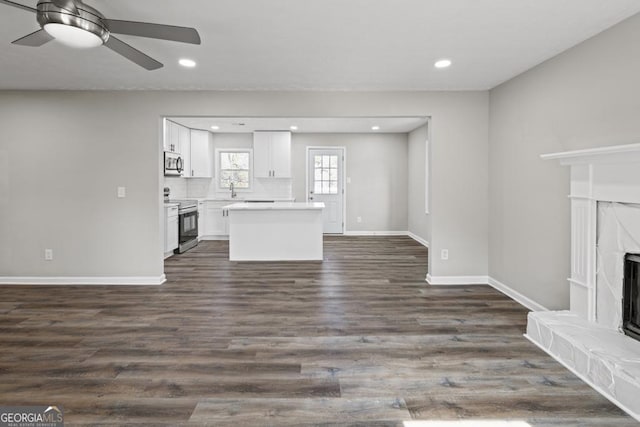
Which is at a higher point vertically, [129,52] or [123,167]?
[129,52]

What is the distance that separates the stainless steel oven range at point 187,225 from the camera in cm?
678

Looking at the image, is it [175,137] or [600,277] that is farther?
[175,137]

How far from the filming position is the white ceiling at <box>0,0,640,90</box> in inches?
96.9

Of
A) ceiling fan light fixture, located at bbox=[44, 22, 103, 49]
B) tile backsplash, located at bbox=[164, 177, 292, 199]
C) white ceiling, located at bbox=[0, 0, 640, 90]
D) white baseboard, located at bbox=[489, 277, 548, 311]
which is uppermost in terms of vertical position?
white ceiling, located at bbox=[0, 0, 640, 90]

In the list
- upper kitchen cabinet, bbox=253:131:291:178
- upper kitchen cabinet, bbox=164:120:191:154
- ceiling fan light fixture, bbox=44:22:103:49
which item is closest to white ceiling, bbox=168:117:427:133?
upper kitchen cabinet, bbox=164:120:191:154

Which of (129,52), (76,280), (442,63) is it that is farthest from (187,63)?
(76,280)

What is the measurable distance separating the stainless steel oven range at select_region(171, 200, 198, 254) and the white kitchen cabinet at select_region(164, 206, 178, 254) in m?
0.16

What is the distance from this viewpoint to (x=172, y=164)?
6.97 m

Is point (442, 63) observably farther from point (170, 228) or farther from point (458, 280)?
point (170, 228)

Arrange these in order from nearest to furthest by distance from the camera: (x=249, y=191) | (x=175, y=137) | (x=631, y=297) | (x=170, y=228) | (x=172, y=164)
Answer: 1. (x=631, y=297)
2. (x=170, y=228)
3. (x=172, y=164)
4. (x=175, y=137)
5. (x=249, y=191)

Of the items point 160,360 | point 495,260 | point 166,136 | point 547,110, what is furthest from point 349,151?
point 160,360

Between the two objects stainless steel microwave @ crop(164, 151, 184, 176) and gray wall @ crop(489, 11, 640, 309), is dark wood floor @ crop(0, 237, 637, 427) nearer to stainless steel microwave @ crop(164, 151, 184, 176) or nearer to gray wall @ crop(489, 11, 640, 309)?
gray wall @ crop(489, 11, 640, 309)

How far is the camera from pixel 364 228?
9.10 metres

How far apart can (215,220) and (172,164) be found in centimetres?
184
